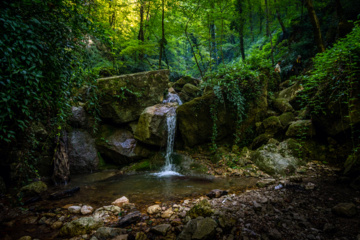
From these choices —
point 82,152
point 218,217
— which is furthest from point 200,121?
point 82,152

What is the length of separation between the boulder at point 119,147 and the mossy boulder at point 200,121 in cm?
207

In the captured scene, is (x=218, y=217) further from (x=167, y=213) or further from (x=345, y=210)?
(x=345, y=210)

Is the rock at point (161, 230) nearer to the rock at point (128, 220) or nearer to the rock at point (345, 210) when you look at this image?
the rock at point (128, 220)

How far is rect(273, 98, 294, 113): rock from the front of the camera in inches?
233

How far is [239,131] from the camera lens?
19.5 ft

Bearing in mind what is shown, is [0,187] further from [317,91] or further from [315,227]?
[317,91]

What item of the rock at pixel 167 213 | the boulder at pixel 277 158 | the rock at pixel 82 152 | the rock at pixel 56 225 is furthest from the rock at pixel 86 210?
the boulder at pixel 277 158

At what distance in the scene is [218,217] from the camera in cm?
217

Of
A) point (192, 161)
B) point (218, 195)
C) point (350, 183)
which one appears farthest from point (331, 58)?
point (192, 161)

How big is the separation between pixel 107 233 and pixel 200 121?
4855 millimetres

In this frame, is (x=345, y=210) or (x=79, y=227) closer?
(x=345, y=210)

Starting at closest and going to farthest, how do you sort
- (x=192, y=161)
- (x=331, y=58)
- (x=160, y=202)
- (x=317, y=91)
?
(x=160, y=202), (x=331, y=58), (x=317, y=91), (x=192, y=161)

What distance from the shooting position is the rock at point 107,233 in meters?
2.09

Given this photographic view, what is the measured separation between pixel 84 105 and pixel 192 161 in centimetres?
547
